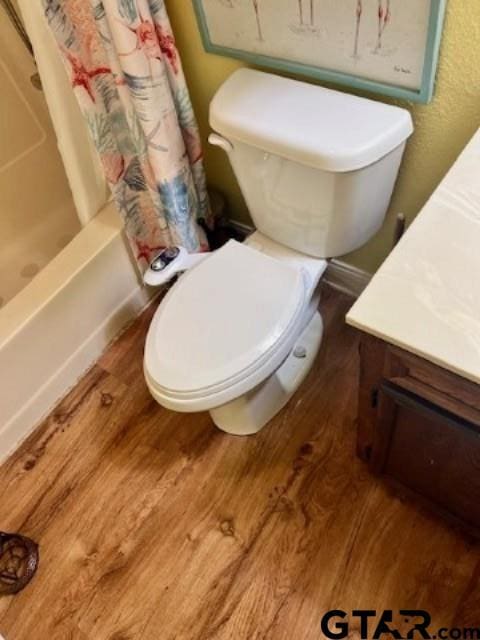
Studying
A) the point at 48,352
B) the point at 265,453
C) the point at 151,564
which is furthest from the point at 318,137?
the point at 151,564

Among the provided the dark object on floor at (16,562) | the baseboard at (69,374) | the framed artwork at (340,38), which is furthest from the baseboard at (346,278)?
the dark object on floor at (16,562)

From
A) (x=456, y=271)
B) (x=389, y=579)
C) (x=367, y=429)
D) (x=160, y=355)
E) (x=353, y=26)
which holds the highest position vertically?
(x=353, y=26)

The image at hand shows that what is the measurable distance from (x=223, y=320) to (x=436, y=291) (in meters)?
0.57

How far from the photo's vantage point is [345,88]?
1217 mm

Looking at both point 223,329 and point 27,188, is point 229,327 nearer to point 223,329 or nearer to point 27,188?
point 223,329

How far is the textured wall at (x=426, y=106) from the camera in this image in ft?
3.28

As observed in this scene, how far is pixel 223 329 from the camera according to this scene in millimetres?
1249

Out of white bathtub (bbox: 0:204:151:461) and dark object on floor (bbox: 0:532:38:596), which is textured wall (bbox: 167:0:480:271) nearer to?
white bathtub (bbox: 0:204:151:461)

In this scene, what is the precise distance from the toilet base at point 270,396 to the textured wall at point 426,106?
0.31m

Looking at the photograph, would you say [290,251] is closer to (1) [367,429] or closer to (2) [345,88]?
(2) [345,88]

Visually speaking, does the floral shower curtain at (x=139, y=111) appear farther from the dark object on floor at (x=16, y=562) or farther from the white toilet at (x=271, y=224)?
the dark object on floor at (x=16, y=562)

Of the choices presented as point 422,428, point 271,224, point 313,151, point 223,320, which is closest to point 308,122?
point 313,151

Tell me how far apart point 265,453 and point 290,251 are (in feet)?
1.88

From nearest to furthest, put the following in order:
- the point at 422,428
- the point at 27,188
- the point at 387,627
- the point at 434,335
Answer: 1. the point at 434,335
2. the point at 422,428
3. the point at 387,627
4. the point at 27,188
